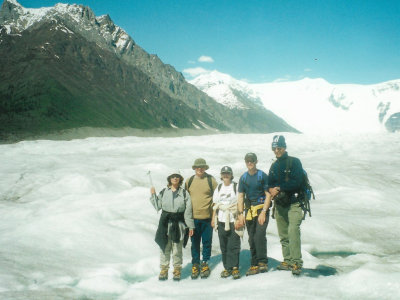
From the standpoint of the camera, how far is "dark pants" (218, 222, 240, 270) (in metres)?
6.01

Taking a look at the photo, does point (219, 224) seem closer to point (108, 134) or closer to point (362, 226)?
point (362, 226)

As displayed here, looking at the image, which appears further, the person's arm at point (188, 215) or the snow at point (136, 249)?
the person's arm at point (188, 215)

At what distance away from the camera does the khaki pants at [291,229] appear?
5504 millimetres

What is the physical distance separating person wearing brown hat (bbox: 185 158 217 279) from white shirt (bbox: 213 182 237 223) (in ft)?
0.67

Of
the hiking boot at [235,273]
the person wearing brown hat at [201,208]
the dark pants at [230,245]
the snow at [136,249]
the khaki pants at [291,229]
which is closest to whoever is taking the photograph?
the snow at [136,249]

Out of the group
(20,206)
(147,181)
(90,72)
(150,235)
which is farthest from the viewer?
(90,72)

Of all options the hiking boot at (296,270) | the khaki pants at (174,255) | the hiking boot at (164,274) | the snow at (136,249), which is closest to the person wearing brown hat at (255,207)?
the snow at (136,249)

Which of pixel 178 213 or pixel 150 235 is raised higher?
pixel 178 213

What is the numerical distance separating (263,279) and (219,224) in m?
1.21

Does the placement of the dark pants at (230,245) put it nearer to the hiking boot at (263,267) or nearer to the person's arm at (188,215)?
the hiking boot at (263,267)

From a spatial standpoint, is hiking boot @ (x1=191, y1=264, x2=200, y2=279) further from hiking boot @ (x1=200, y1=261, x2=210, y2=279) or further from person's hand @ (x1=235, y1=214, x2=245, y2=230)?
person's hand @ (x1=235, y1=214, x2=245, y2=230)

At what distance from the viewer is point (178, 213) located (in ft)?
20.4

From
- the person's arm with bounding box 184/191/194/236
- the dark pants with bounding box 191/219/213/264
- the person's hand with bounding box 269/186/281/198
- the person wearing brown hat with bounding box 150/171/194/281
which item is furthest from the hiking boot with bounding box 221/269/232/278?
the person's hand with bounding box 269/186/281/198

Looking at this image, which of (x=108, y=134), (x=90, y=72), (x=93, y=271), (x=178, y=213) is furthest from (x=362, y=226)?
(x=90, y=72)
